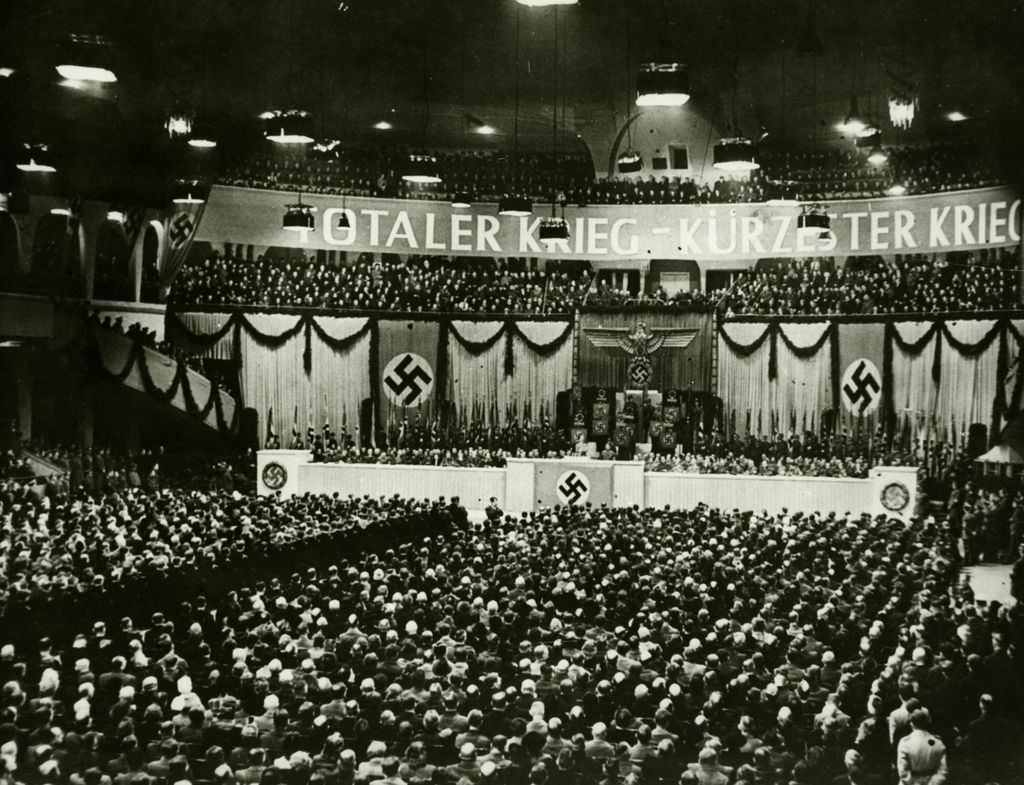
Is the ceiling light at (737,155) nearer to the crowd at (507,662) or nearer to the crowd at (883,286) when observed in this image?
the crowd at (507,662)

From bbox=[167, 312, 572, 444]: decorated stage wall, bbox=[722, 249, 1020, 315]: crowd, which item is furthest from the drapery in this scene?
bbox=[167, 312, 572, 444]: decorated stage wall

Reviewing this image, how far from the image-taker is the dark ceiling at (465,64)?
72.0 feet

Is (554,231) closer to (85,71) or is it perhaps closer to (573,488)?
(573,488)

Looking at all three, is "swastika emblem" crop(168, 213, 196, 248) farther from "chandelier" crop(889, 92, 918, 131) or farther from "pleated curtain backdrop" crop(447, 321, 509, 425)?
"chandelier" crop(889, 92, 918, 131)

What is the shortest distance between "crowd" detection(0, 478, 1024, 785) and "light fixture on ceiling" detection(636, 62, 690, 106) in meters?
6.00

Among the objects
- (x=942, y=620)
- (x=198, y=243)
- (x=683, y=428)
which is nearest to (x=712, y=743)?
(x=942, y=620)

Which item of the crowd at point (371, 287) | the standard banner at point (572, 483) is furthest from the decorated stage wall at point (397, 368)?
the standard banner at point (572, 483)

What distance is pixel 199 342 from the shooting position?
2853 cm

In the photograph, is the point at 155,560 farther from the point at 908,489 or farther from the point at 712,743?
the point at 908,489

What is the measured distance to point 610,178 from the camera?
32.6 metres

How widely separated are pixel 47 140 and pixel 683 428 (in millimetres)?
17605

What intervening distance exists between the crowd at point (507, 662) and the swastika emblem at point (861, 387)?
39.4ft

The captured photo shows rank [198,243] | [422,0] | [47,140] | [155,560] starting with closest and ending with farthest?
[155,560] → [422,0] → [47,140] → [198,243]

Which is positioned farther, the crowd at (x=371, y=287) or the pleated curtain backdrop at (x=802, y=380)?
the crowd at (x=371, y=287)
